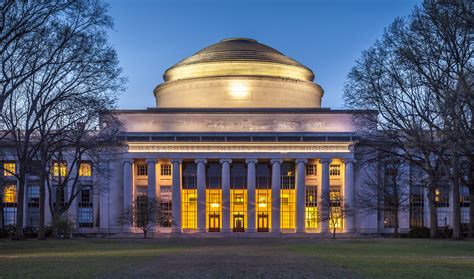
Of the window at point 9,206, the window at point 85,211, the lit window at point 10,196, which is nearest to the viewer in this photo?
the window at point 9,206

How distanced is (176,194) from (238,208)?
8.38m

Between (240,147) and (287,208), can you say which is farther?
(287,208)

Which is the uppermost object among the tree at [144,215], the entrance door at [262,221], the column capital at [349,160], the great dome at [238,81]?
the great dome at [238,81]

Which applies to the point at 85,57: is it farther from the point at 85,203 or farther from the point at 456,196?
the point at 85,203

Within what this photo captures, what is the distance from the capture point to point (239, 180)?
290 ft

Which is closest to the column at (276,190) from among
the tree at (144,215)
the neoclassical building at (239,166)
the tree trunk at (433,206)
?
the neoclassical building at (239,166)

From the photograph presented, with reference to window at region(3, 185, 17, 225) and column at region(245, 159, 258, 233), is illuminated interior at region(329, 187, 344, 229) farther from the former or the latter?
window at region(3, 185, 17, 225)

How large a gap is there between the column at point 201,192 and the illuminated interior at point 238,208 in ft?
13.8

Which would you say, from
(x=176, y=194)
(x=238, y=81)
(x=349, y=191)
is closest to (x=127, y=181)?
(x=176, y=194)

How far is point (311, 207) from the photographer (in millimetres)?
86875

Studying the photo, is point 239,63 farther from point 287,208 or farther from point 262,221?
point 262,221

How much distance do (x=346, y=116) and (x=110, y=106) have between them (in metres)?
44.3

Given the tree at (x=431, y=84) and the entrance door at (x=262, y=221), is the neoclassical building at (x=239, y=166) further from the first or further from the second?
the tree at (x=431, y=84)

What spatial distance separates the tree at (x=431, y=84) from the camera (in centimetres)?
3647
